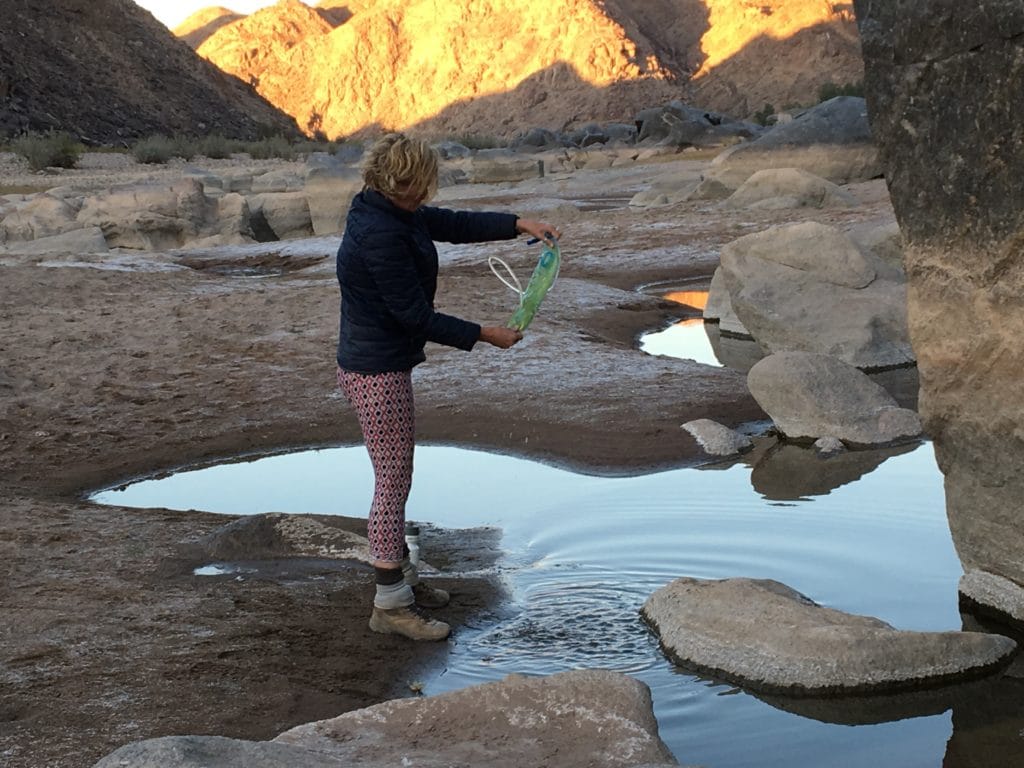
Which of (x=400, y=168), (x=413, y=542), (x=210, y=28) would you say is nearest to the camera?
(x=400, y=168)

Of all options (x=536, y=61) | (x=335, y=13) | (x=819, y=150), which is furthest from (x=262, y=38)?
(x=819, y=150)

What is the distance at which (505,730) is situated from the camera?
3.27 meters

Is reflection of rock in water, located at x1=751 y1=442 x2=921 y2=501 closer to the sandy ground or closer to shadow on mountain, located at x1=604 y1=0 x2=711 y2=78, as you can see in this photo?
the sandy ground

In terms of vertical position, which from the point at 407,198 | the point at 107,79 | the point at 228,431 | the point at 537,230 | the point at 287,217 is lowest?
the point at 228,431

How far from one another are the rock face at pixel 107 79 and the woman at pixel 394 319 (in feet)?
125

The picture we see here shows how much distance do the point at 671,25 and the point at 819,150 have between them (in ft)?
160

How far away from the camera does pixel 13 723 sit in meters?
3.65

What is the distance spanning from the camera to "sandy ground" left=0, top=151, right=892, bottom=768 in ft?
13.0

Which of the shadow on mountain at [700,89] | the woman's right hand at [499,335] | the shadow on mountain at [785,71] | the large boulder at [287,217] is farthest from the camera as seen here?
the shadow on mountain at [700,89]

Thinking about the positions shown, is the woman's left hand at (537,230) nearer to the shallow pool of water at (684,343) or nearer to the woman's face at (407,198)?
the woman's face at (407,198)

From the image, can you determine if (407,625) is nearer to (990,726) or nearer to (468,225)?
(468,225)

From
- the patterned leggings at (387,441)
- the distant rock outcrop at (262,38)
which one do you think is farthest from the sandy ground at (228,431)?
the distant rock outcrop at (262,38)

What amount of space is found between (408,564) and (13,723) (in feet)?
4.53

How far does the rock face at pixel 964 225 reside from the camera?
387 centimetres
